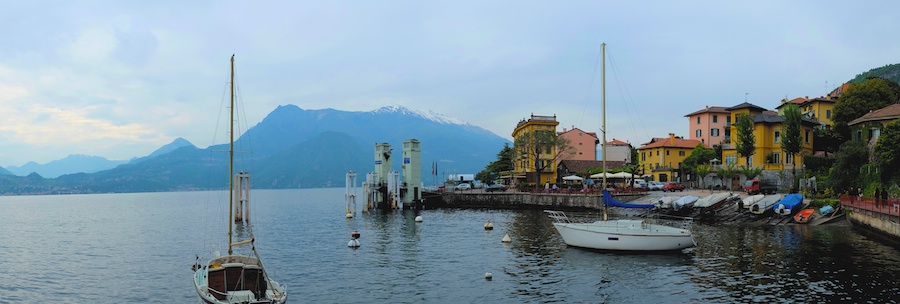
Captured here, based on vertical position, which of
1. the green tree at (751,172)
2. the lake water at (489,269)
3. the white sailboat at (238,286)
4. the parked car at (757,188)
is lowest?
the lake water at (489,269)

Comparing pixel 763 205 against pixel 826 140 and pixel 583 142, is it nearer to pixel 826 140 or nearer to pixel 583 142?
pixel 826 140

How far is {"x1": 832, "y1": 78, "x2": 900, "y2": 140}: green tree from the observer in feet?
251

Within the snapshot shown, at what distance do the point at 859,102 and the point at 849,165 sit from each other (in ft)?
85.6

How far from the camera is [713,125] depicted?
344 ft

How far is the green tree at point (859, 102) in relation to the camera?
76438 mm

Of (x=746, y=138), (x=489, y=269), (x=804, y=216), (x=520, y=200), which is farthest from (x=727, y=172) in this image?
(x=489, y=269)

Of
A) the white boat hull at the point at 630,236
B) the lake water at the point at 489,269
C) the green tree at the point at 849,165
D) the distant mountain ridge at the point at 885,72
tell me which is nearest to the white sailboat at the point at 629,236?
the white boat hull at the point at 630,236

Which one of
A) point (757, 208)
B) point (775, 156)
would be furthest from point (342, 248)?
point (775, 156)

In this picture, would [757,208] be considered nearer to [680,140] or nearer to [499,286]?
[499,286]

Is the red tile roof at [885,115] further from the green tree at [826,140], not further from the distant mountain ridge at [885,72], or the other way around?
the distant mountain ridge at [885,72]

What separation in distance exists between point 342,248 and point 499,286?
18145 mm

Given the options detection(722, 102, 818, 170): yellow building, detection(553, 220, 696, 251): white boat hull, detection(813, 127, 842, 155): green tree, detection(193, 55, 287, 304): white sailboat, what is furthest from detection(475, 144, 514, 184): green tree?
detection(193, 55, 287, 304): white sailboat

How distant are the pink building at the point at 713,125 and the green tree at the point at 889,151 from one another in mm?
53059

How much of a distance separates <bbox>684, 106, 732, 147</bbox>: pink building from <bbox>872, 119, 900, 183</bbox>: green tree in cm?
5306
